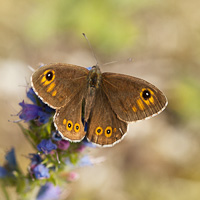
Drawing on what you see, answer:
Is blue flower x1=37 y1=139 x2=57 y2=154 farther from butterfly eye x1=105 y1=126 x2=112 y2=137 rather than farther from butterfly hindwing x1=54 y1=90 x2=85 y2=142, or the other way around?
butterfly eye x1=105 y1=126 x2=112 y2=137

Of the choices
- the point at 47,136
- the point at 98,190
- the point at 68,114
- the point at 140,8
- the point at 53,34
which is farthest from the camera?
the point at 140,8

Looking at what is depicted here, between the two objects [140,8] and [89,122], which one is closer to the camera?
[89,122]

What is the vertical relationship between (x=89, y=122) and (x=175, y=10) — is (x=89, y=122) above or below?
above

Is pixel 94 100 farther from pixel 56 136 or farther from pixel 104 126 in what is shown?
pixel 56 136

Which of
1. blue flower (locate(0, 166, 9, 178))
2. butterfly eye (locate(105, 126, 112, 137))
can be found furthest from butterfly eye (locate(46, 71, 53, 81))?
blue flower (locate(0, 166, 9, 178))

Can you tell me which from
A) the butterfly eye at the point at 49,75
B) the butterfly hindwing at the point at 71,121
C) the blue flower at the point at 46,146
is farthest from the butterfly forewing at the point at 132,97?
the blue flower at the point at 46,146

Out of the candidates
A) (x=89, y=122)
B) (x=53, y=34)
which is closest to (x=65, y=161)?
(x=89, y=122)

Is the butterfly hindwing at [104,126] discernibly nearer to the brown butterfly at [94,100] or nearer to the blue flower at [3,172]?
the brown butterfly at [94,100]

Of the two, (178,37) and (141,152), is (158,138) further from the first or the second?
(178,37)
